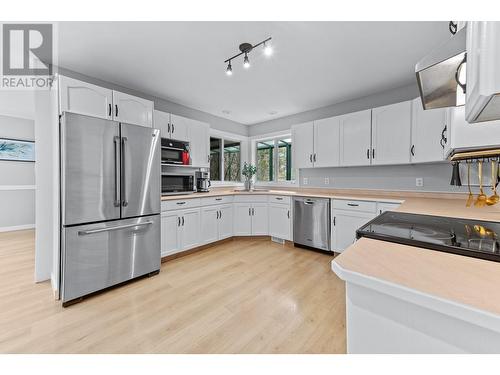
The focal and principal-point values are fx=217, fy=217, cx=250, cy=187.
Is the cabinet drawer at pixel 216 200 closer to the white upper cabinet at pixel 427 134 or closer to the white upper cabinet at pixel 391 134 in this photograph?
the white upper cabinet at pixel 391 134

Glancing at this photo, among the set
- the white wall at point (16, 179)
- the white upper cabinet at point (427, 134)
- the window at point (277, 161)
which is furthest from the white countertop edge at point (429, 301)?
the white wall at point (16, 179)

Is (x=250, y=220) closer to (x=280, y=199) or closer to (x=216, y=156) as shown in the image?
(x=280, y=199)

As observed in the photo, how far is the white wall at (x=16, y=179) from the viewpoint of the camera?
4.60 meters

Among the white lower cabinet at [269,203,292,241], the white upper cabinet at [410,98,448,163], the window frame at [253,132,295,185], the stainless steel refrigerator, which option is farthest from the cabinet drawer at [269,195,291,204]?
the stainless steel refrigerator

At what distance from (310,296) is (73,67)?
3.60 metres

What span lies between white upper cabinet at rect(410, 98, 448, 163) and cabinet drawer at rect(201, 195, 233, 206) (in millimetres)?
2671

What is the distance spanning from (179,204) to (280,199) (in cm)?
167

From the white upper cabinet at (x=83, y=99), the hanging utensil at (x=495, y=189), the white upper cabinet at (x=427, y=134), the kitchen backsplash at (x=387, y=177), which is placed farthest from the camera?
the kitchen backsplash at (x=387, y=177)

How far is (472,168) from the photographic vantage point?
229 centimetres

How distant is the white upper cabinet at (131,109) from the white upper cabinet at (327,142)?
2530 mm

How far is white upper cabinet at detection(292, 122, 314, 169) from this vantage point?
370 cm
